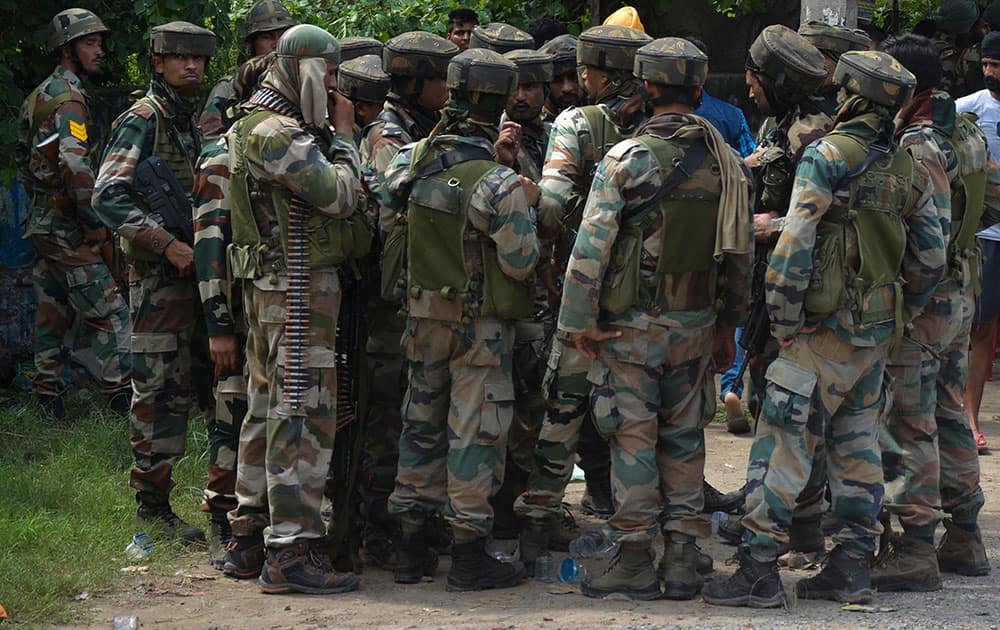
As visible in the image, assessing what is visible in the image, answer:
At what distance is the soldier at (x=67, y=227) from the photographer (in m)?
8.58

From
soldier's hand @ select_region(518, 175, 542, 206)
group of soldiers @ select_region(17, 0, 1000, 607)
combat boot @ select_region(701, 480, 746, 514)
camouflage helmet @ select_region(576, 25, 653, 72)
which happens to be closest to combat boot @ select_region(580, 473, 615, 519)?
combat boot @ select_region(701, 480, 746, 514)

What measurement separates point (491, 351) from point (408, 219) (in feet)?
2.14

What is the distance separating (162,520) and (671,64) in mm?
3205

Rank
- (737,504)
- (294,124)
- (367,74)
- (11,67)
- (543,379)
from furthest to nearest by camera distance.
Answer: (11,67) < (737,504) < (367,74) < (543,379) < (294,124)

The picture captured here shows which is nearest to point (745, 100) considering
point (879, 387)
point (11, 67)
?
point (11, 67)

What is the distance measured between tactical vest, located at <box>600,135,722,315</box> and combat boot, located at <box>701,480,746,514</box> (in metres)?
1.94

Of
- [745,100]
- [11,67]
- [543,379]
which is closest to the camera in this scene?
[543,379]

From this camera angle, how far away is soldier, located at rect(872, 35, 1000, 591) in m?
6.04

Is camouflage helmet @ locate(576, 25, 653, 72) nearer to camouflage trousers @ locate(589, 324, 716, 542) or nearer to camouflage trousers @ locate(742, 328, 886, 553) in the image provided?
camouflage trousers @ locate(589, 324, 716, 542)

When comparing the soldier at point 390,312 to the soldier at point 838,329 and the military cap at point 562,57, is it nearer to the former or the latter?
the military cap at point 562,57

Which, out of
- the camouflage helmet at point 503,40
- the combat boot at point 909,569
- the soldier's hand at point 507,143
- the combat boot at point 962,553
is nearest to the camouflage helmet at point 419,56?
the soldier's hand at point 507,143

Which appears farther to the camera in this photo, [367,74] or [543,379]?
[367,74]

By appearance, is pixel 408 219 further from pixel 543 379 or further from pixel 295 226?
pixel 543 379

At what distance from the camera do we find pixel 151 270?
6.53 meters
